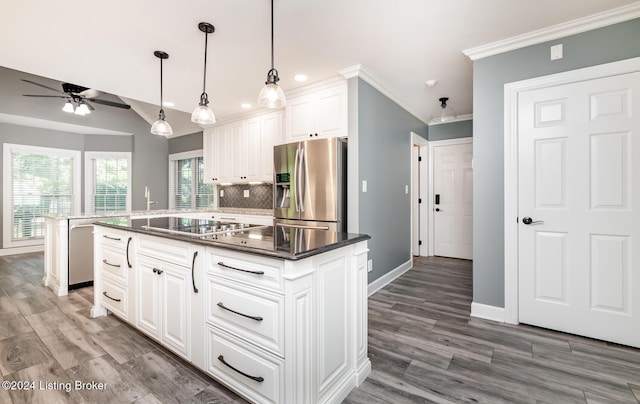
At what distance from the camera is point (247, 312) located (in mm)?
1476

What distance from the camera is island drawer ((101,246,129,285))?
2395 millimetres

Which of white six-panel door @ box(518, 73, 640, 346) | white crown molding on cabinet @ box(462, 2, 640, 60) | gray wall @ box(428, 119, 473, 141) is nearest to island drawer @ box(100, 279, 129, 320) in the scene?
white six-panel door @ box(518, 73, 640, 346)

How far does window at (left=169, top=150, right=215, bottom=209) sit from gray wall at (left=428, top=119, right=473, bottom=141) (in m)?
4.49

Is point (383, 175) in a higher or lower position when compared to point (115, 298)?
higher

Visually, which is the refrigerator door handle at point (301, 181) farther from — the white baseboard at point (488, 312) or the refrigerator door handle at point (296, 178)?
the white baseboard at point (488, 312)

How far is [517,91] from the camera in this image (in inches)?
101

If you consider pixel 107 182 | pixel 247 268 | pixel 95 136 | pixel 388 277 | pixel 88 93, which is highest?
pixel 88 93

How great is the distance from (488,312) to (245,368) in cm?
233

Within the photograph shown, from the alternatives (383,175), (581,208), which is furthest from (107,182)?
(581,208)

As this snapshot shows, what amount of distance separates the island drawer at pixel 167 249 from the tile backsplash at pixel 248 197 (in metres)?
2.84

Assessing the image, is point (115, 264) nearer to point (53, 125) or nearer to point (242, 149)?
point (242, 149)

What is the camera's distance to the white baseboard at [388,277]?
3.40 metres

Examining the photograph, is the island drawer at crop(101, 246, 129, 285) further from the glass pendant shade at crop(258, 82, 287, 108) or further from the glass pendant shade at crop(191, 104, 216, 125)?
the glass pendant shade at crop(258, 82, 287, 108)

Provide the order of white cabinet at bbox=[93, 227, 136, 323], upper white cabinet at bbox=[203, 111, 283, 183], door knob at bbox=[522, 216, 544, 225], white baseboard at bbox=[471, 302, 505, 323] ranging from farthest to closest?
upper white cabinet at bbox=[203, 111, 283, 183], white baseboard at bbox=[471, 302, 505, 323], door knob at bbox=[522, 216, 544, 225], white cabinet at bbox=[93, 227, 136, 323]
